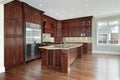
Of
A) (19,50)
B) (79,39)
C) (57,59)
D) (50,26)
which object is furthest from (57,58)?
(79,39)

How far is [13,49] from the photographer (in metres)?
4.40

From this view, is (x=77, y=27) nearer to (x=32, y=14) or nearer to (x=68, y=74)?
(x=32, y=14)

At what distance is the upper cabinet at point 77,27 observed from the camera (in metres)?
8.49

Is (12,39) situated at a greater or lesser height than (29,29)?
lesser

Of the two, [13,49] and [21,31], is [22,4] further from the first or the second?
[13,49]

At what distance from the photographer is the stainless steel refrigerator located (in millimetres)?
5230

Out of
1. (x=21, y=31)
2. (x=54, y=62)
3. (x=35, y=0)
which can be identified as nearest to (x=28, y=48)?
(x=21, y=31)

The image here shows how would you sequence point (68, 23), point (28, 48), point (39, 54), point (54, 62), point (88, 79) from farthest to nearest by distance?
point (68, 23) < point (39, 54) < point (28, 48) < point (54, 62) < point (88, 79)

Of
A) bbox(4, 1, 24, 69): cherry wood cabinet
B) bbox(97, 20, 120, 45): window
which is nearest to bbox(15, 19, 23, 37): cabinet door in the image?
bbox(4, 1, 24, 69): cherry wood cabinet

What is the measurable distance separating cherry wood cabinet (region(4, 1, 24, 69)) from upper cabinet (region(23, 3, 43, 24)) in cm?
30

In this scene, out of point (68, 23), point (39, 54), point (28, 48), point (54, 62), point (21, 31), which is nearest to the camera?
point (54, 62)

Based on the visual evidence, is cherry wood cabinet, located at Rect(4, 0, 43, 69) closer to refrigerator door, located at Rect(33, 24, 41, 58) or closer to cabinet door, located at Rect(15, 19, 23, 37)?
cabinet door, located at Rect(15, 19, 23, 37)

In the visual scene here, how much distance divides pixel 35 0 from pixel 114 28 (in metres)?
6.25

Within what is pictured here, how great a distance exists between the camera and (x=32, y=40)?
561 cm
